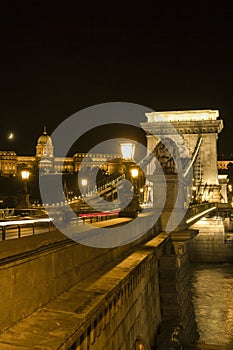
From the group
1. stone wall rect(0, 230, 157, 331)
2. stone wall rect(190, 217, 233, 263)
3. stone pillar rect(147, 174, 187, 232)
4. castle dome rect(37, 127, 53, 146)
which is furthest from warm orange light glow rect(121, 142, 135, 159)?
castle dome rect(37, 127, 53, 146)

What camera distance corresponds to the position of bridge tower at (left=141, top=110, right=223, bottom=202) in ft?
177

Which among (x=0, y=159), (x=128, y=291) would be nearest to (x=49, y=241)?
(x=128, y=291)

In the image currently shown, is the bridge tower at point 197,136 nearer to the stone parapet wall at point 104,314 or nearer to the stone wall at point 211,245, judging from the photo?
the stone wall at point 211,245

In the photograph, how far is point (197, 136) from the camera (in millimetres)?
55469

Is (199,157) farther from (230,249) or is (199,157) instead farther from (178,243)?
(178,243)

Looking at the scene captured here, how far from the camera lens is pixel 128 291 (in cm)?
909

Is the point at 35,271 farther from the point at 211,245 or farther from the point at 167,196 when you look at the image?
the point at 211,245

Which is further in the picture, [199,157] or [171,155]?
[199,157]

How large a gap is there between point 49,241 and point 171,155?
415 inches

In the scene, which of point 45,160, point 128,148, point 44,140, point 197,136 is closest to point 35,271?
point 128,148

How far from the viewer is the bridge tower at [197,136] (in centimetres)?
5406

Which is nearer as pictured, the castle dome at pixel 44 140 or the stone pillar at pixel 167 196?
the stone pillar at pixel 167 196

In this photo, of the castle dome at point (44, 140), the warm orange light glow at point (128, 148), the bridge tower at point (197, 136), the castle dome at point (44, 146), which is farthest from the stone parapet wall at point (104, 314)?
the castle dome at point (44, 140)

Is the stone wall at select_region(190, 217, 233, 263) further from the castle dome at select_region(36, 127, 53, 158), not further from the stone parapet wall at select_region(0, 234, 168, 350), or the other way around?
the castle dome at select_region(36, 127, 53, 158)
